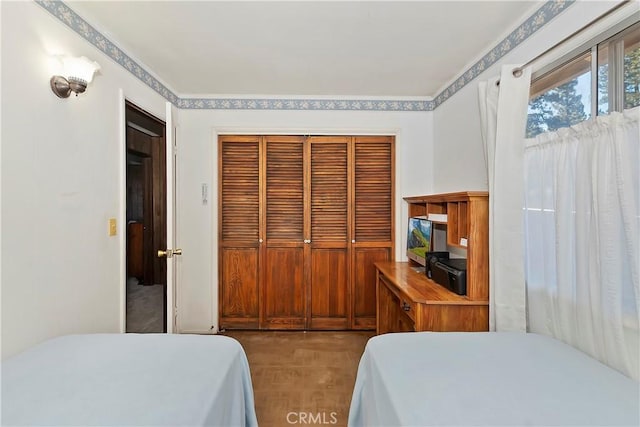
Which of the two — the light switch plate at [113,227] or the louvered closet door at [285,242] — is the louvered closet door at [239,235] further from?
Result: the light switch plate at [113,227]

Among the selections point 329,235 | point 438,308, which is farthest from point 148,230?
point 438,308

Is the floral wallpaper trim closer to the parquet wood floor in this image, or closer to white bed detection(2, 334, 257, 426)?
white bed detection(2, 334, 257, 426)

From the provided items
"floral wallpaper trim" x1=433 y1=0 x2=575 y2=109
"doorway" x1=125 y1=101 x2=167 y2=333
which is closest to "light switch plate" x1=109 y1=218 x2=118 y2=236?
"doorway" x1=125 y1=101 x2=167 y2=333

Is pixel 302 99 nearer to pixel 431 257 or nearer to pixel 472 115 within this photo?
pixel 472 115

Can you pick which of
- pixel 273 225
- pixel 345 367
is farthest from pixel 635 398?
pixel 273 225

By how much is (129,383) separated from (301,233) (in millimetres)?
2070

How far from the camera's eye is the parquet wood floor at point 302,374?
1.81 metres

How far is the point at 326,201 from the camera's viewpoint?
2.96m

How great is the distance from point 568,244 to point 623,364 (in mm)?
505

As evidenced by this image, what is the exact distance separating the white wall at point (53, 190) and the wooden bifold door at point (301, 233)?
1.18 meters

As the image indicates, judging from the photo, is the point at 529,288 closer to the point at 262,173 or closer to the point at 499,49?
the point at 499,49

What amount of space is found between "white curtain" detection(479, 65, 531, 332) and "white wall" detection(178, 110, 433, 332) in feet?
4.21

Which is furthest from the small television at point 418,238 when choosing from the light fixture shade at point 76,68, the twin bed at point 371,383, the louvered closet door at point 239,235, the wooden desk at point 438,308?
the light fixture shade at point 76,68

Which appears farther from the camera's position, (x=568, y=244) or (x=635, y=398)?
(x=568, y=244)
